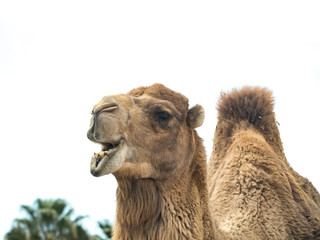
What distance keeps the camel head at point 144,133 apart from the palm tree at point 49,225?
54.6ft

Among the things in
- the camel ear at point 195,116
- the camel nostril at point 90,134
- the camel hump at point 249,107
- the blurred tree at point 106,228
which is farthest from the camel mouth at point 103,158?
the blurred tree at point 106,228

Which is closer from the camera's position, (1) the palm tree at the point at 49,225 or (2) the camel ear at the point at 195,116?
(2) the camel ear at the point at 195,116

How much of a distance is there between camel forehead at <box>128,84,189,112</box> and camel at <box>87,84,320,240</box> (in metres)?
0.01

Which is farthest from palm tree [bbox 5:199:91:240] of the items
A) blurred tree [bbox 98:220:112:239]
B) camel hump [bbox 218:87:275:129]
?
camel hump [bbox 218:87:275:129]

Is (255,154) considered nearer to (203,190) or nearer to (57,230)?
(203,190)

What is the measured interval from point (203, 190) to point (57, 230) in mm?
17436

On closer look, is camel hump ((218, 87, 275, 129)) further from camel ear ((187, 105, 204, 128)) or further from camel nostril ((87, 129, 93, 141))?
camel nostril ((87, 129, 93, 141))

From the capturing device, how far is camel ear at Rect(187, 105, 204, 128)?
4.73 m

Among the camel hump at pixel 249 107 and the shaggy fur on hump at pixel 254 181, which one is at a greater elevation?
the camel hump at pixel 249 107

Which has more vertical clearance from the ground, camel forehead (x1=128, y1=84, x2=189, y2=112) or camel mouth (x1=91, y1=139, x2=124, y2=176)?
camel forehead (x1=128, y1=84, x2=189, y2=112)

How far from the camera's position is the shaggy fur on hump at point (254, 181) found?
5297 mm

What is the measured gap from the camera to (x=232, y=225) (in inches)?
200

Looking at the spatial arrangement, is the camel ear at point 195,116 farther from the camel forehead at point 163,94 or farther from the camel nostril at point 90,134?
the camel nostril at point 90,134

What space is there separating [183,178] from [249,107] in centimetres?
260
